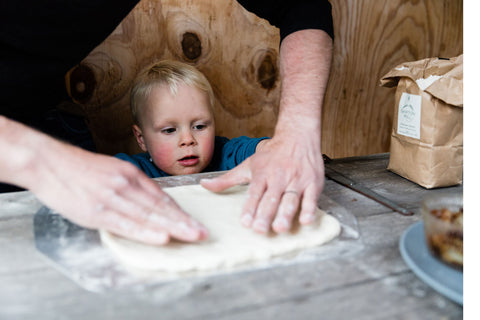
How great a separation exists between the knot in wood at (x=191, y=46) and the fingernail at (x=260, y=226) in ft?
3.69

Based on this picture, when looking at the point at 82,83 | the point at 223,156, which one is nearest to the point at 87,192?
the point at 223,156

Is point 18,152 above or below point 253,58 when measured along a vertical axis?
below

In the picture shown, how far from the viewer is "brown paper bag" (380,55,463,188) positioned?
92 cm

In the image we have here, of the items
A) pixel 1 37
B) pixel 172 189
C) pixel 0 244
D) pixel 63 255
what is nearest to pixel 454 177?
pixel 172 189

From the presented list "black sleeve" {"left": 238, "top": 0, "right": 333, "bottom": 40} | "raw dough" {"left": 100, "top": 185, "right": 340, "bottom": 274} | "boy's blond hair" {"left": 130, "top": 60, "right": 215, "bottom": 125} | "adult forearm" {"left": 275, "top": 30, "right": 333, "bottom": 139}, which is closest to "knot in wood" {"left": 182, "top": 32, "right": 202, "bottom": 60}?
"boy's blond hair" {"left": 130, "top": 60, "right": 215, "bottom": 125}

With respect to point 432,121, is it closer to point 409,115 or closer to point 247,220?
point 409,115

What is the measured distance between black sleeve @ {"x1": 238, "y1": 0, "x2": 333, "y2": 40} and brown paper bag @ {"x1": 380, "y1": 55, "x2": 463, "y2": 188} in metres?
0.28

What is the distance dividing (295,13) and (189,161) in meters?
0.62

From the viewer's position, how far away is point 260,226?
2.25ft

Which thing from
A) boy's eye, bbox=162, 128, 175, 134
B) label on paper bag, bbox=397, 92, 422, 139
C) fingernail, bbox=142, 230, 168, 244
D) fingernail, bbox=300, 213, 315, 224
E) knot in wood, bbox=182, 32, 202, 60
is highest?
knot in wood, bbox=182, 32, 202, 60

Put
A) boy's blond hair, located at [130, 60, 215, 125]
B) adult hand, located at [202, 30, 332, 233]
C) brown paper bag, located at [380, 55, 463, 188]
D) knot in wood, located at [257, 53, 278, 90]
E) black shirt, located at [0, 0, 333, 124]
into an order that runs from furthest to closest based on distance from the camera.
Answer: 1. knot in wood, located at [257, 53, 278, 90]
2. boy's blond hair, located at [130, 60, 215, 125]
3. black shirt, located at [0, 0, 333, 124]
4. brown paper bag, located at [380, 55, 463, 188]
5. adult hand, located at [202, 30, 332, 233]

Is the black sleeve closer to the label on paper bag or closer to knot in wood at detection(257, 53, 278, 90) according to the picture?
the label on paper bag
